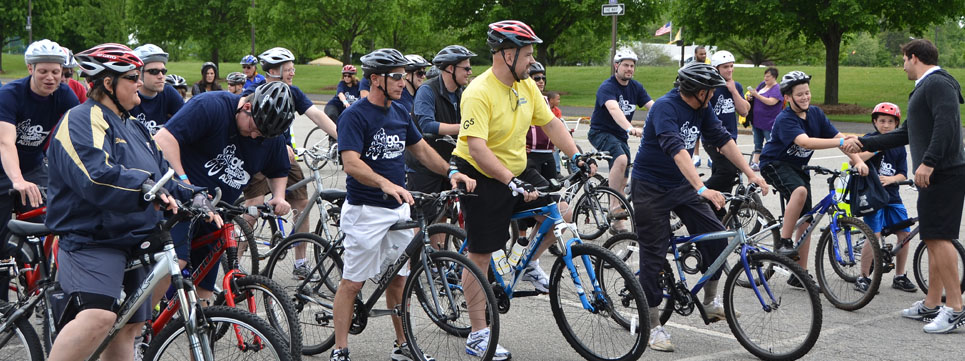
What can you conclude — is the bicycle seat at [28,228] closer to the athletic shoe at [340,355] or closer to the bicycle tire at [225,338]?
the bicycle tire at [225,338]

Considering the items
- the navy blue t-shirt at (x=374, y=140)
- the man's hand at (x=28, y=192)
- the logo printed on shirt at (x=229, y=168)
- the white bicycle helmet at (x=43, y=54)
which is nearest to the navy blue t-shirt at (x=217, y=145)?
the logo printed on shirt at (x=229, y=168)

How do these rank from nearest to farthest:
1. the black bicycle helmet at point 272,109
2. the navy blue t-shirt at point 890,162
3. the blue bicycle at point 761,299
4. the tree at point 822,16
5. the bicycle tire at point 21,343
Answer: the bicycle tire at point 21,343, the black bicycle helmet at point 272,109, the blue bicycle at point 761,299, the navy blue t-shirt at point 890,162, the tree at point 822,16

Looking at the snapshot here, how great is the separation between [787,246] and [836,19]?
2495cm

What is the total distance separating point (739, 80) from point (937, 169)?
38.2 meters

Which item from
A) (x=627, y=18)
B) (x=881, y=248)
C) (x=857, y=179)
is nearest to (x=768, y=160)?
(x=857, y=179)

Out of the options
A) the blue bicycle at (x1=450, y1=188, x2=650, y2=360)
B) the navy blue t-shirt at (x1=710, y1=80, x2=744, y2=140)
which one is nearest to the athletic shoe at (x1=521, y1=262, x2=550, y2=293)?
the blue bicycle at (x1=450, y1=188, x2=650, y2=360)

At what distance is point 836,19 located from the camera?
99.1 feet

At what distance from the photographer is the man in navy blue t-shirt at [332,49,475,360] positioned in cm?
525

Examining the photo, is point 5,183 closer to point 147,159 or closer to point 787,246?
point 147,159

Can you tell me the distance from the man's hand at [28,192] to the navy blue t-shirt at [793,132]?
5.26 metres

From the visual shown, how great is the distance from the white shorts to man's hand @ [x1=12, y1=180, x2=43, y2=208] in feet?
6.82

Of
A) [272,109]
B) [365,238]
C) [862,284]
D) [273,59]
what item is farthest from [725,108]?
[272,109]

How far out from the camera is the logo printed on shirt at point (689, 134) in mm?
5992

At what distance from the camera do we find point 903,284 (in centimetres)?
753
